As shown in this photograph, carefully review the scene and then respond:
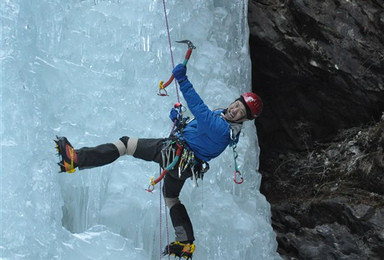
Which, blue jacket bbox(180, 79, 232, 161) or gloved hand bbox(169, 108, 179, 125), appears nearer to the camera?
blue jacket bbox(180, 79, 232, 161)

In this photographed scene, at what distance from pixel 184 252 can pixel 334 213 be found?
2.55m

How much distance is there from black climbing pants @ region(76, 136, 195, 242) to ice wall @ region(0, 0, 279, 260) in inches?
14.5

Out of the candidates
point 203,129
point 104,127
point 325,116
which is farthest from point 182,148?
point 325,116

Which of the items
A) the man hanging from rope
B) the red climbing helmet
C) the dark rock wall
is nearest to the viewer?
the man hanging from rope

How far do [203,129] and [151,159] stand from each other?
1.63ft

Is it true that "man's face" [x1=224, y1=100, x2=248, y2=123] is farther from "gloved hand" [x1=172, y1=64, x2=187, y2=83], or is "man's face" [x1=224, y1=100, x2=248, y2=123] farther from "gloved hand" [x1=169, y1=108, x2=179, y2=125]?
"gloved hand" [x1=172, y1=64, x2=187, y2=83]

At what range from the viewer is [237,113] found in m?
3.93

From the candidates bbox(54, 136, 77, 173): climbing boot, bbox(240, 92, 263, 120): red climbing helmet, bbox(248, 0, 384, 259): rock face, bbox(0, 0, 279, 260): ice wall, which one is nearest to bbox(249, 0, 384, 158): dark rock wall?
bbox(248, 0, 384, 259): rock face

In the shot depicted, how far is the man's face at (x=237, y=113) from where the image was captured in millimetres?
3930

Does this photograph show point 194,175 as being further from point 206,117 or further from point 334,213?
point 334,213

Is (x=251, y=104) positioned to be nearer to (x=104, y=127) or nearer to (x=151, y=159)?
(x=151, y=159)

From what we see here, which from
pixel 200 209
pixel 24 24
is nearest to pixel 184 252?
pixel 200 209

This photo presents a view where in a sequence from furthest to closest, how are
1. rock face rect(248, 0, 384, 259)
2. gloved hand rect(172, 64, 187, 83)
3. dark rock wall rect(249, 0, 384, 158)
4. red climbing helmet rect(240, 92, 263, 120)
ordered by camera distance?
dark rock wall rect(249, 0, 384, 158)
rock face rect(248, 0, 384, 259)
red climbing helmet rect(240, 92, 263, 120)
gloved hand rect(172, 64, 187, 83)

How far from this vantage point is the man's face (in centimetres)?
393
